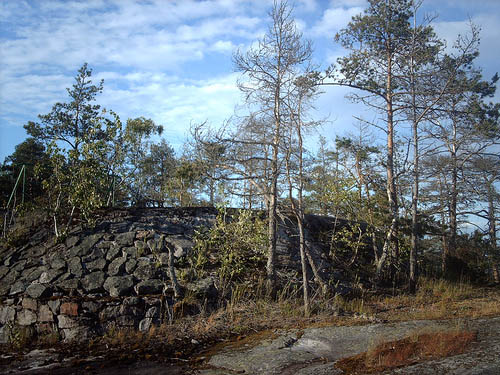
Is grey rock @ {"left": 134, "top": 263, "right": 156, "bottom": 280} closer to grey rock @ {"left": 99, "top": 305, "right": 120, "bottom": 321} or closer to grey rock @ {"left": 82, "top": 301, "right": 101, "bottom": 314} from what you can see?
grey rock @ {"left": 99, "top": 305, "right": 120, "bottom": 321}

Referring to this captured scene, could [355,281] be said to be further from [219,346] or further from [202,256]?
[219,346]

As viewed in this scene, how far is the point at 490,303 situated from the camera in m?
10.1

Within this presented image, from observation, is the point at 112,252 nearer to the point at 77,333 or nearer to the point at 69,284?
the point at 69,284

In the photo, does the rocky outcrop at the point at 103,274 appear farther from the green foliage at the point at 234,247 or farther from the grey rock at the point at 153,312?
the green foliage at the point at 234,247

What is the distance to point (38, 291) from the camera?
8891mm

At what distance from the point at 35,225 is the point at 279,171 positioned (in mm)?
7082

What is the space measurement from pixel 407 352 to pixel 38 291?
7669 millimetres

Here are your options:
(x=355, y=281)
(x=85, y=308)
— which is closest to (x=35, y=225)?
(x=85, y=308)

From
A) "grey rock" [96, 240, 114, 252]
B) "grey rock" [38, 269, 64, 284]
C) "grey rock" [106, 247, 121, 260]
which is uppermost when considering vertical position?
"grey rock" [96, 240, 114, 252]

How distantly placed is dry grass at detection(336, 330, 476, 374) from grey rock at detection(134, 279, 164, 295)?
15.5 ft

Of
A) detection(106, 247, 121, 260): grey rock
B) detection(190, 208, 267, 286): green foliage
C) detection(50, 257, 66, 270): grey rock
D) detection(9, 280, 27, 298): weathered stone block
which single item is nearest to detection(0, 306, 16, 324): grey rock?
detection(9, 280, 27, 298): weathered stone block

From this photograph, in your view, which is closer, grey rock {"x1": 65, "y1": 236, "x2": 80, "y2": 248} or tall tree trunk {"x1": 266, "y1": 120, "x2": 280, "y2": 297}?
tall tree trunk {"x1": 266, "y1": 120, "x2": 280, "y2": 297}

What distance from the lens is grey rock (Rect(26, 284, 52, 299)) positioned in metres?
8.84

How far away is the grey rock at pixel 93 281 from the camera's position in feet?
30.0
